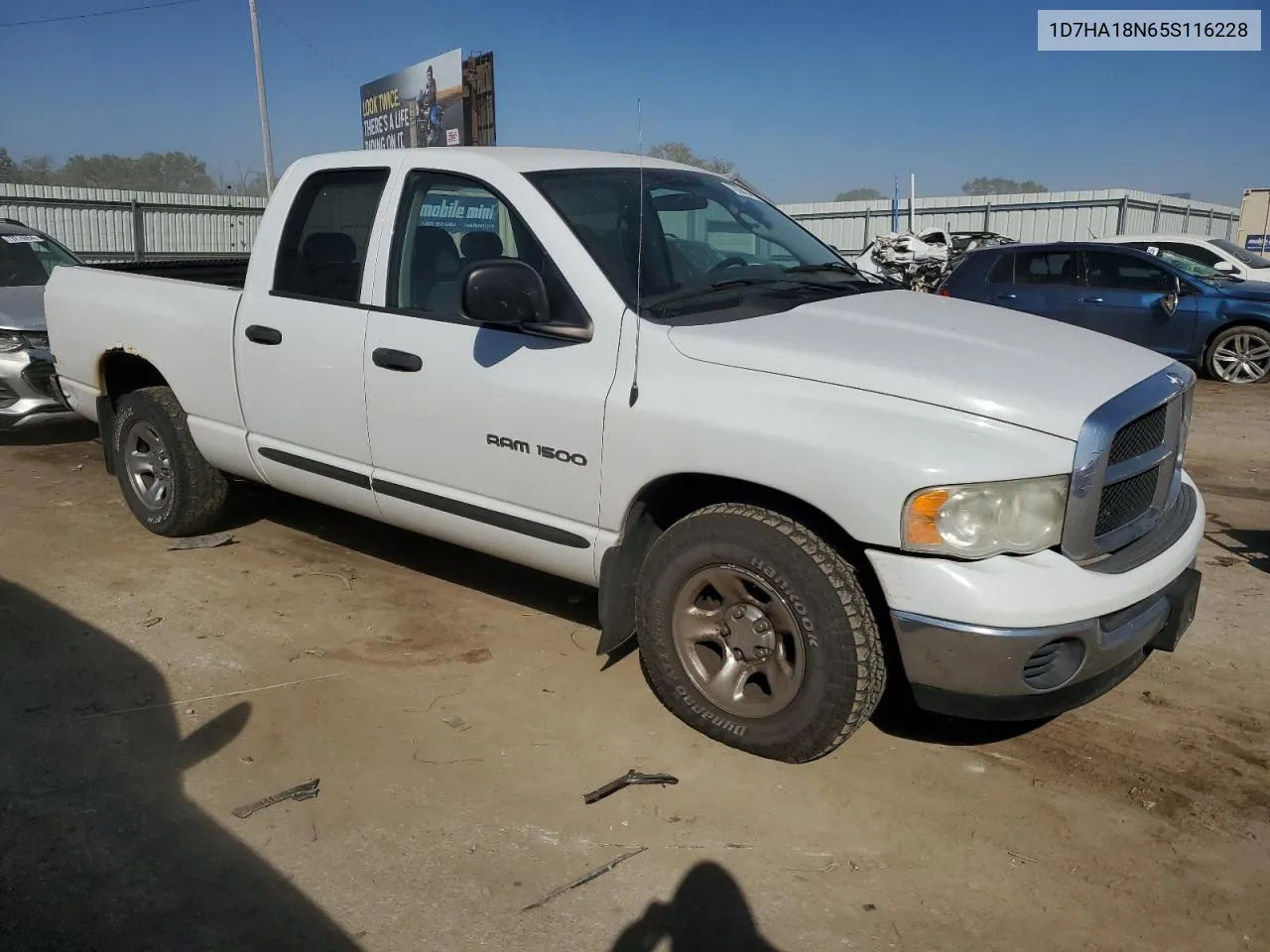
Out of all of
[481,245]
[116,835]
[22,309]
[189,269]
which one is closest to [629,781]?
[116,835]

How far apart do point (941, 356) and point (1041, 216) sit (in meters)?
21.7

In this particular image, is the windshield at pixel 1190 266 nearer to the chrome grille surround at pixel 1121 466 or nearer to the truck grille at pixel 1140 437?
the chrome grille surround at pixel 1121 466

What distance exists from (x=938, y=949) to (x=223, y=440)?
12.5 feet

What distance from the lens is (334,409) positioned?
4.39 metres

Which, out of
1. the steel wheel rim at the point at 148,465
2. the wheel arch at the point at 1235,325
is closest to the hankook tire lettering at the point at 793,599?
the steel wheel rim at the point at 148,465

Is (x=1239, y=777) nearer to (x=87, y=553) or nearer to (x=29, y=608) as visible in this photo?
(x=29, y=608)

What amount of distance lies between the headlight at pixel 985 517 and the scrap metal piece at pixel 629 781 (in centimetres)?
111

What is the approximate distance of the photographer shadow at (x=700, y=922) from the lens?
266 centimetres

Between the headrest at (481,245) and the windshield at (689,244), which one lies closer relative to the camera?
the windshield at (689,244)

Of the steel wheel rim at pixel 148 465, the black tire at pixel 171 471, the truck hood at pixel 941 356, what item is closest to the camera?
the truck hood at pixel 941 356

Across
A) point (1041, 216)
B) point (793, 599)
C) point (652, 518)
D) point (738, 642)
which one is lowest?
point (738, 642)

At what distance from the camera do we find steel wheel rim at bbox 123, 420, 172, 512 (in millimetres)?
5480

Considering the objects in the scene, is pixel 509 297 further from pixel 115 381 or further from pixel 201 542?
pixel 115 381

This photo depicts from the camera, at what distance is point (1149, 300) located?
1173 centimetres
